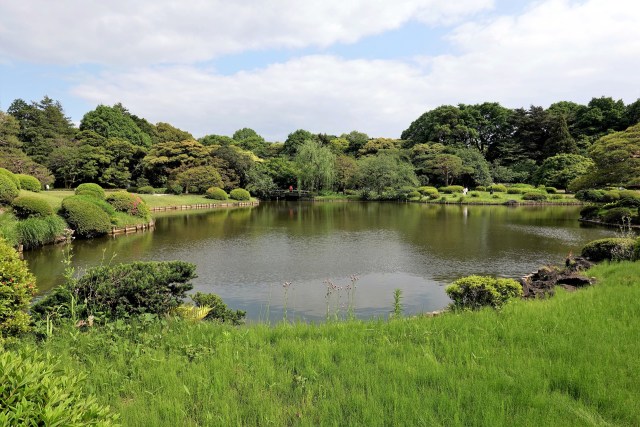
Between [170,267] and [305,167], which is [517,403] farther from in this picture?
[305,167]

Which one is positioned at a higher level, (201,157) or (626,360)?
(201,157)

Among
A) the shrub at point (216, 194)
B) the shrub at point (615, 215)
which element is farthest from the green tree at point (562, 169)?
the shrub at point (216, 194)

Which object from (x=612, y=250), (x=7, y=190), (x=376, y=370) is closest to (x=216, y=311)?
(x=376, y=370)

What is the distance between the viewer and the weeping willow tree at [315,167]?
44812 millimetres

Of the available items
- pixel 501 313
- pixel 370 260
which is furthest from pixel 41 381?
pixel 370 260

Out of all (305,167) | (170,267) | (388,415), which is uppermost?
(305,167)

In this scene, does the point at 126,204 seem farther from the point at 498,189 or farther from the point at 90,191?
the point at 498,189

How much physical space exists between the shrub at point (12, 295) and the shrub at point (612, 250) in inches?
437

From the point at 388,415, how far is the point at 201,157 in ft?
139

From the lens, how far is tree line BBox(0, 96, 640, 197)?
4022 centimetres

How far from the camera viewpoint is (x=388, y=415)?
2625 millimetres

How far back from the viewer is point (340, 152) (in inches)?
2163

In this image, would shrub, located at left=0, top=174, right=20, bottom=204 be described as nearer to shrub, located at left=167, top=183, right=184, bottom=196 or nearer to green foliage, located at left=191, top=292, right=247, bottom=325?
green foliage, located at left=191, top=292, right=247, bottom=325

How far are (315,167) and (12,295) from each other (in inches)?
1629
